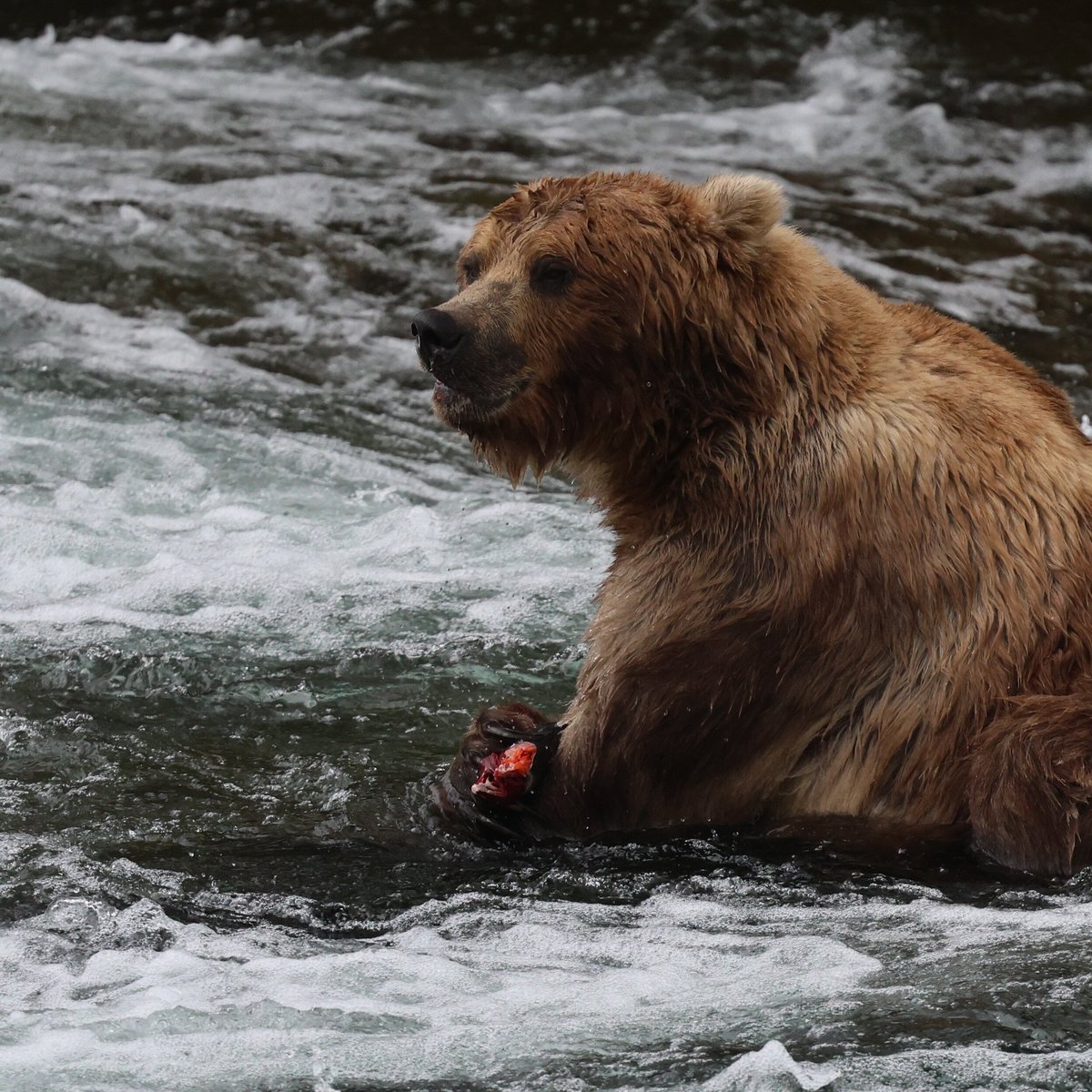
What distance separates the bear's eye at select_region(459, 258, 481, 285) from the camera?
4.93m

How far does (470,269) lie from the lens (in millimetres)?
4969

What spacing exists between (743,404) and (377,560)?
2524 millimetres

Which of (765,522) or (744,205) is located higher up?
(744,205)

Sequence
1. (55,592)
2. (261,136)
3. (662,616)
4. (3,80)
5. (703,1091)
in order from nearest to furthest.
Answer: (703,1091), (662,616), (55,592), (261,136), (3,80)

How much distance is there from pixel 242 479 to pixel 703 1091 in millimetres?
4787

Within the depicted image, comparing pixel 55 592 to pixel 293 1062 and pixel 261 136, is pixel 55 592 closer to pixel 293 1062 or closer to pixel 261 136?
pixel 293 1062

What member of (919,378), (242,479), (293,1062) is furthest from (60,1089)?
(242,479)

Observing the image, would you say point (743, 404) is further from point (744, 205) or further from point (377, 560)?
point (377, 560)

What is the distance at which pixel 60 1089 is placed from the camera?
3.34 metres

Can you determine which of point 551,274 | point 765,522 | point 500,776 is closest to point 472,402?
point 551,274

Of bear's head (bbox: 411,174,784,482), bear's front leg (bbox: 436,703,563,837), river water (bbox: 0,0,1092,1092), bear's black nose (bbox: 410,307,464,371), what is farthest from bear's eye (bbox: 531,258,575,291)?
river water (bbox: 0,0,1092,1092)

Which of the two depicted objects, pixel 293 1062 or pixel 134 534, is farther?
pixel 134 534

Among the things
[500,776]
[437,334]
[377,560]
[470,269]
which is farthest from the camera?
[377,560]

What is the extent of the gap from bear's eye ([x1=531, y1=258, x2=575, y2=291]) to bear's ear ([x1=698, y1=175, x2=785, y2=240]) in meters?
0.40
